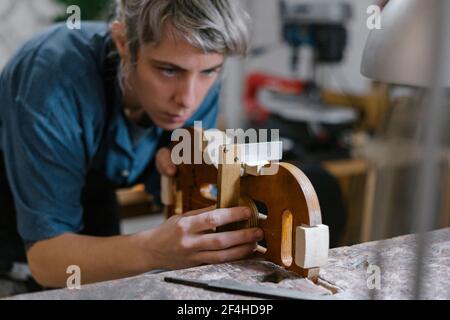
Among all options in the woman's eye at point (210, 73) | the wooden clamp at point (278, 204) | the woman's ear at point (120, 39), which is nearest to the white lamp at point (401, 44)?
the wooden clamp at point (278, 204)

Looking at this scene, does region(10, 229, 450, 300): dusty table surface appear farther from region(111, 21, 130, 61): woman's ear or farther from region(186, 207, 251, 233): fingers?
region(111, 21, 130, 61): woman's ear

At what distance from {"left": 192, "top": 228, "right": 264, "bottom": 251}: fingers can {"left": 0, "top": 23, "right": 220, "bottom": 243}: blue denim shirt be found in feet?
1.07

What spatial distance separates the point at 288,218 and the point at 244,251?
89 millimetres

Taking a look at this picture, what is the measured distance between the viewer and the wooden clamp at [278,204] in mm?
707

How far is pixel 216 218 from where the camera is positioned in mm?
794

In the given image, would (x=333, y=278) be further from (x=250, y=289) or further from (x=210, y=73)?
(x=210, y=73)

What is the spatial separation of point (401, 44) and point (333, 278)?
32cm

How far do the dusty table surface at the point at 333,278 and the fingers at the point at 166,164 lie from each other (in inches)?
12.2

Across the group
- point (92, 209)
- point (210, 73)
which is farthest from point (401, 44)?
point (92, 209)

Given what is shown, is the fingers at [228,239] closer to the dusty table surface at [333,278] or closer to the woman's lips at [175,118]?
the dusty table surface at [333,278]

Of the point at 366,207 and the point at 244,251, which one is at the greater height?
the point at 244,251

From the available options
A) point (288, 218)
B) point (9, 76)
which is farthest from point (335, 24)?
point (288, 218)

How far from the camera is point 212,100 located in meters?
1.33

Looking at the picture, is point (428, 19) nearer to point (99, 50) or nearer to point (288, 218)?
point (288, 218)
